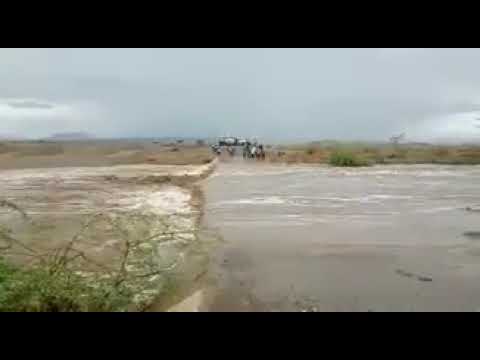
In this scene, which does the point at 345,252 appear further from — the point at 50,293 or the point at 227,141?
the point at 227,141

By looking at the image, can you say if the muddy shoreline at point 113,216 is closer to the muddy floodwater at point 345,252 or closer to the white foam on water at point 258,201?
the muddy floodwater at point 345,252

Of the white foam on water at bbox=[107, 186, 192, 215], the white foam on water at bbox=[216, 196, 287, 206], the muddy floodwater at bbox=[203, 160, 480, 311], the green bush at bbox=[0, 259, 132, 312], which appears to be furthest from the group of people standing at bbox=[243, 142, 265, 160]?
the green bush at bbox=[0, 259, 132, 312]

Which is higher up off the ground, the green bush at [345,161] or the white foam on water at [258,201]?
the white foam on water at [258,201]

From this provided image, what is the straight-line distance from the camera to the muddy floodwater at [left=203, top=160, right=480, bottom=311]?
Answer: 5172 millimetres

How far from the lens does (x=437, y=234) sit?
8633 mm

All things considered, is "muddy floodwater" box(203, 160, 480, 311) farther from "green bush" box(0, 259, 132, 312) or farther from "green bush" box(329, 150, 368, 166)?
"green bush" box(329, 150, 368, 166)

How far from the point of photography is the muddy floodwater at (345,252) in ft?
17.0

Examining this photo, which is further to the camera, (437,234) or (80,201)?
(80,201)

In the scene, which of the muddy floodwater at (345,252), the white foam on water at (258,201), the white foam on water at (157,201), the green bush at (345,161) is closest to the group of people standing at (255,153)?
the green bush at (345,161)

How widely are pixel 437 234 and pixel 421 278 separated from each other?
2.91 metres

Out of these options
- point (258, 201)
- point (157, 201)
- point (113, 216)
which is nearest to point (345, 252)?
point (113, 216)
